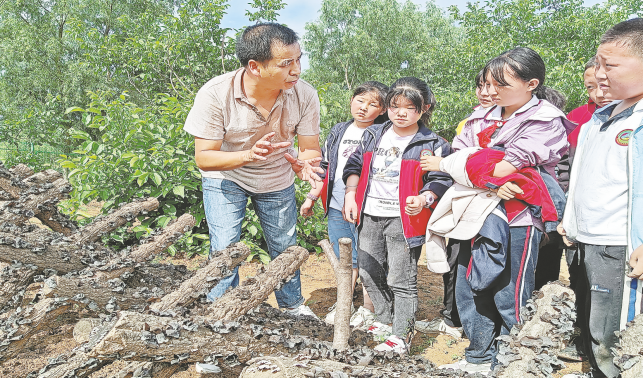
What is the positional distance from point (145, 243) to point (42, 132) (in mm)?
6596

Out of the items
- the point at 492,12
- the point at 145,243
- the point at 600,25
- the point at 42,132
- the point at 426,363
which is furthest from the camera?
the point at 492,12

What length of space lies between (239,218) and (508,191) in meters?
1.59

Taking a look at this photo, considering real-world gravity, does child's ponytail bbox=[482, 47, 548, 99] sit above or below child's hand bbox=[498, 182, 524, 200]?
above

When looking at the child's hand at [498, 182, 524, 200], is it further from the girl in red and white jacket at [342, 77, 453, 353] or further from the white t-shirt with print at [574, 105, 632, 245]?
the girl in red and white jacket at [342, 77, 453, 353]

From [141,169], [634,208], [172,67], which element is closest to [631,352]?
[634,208]

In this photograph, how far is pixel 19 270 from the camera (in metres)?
2.56

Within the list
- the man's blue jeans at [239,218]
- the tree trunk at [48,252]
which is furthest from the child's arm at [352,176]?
the tree trunk at [48,252]

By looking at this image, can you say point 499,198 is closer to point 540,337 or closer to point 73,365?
point 540,337

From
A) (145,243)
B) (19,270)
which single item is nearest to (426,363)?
(145,243)

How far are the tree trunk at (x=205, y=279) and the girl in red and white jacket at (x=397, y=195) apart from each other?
0.80m

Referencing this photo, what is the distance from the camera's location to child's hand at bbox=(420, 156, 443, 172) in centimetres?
250

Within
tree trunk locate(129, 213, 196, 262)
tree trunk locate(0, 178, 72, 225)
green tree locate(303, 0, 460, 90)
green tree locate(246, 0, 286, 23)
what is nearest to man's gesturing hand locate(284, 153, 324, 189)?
tree trunk locate(129, 213, 196, 262)

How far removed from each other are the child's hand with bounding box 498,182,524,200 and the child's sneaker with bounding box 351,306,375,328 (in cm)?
136

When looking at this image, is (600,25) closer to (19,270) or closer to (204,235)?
(204,235)
